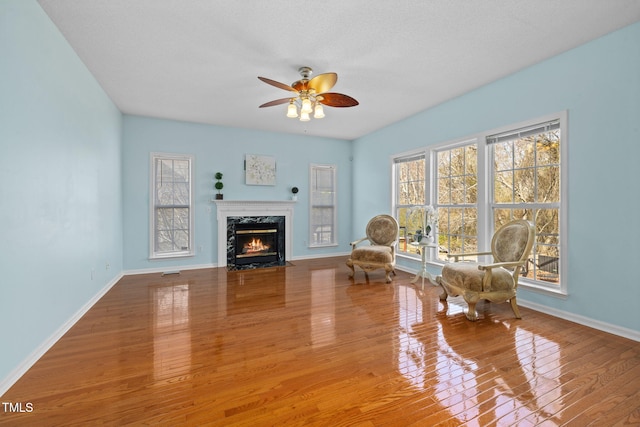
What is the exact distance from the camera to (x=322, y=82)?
2988 millimetres

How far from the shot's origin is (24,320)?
2.07 m

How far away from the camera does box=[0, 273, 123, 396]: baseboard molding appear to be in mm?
1866

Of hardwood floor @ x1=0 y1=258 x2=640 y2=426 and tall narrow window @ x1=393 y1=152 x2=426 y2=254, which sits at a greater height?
tall narrow window @ x1=393 y1=152 x2=426 y2=254

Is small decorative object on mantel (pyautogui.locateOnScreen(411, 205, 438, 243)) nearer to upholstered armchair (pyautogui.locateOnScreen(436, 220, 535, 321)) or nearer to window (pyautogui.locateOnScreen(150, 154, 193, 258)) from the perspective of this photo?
upholstered armchair (pyautogui.locateOnScreen(436, 220, 535, 321))

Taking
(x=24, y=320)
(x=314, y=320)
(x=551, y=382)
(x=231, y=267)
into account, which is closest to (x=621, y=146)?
(x=551, y=382)

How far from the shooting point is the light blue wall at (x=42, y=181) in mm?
1908

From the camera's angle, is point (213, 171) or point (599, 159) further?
point (213, 171)

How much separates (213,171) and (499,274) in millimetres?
5068

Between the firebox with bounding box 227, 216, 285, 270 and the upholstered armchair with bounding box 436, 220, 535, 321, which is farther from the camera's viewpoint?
the firebox with bounding box 227, 216, 285, 270

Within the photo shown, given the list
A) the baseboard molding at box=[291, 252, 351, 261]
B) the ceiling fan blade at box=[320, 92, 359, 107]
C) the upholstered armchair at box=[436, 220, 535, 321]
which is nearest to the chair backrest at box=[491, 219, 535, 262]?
the upholstered armchair at box=[436, 220, 535, 321]

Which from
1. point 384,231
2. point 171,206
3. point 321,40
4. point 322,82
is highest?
point 321,40

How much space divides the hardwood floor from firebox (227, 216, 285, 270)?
7.15ft

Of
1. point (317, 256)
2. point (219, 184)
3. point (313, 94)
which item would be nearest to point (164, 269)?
point (219, 184)

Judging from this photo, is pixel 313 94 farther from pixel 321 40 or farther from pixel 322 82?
pixel 321 40
